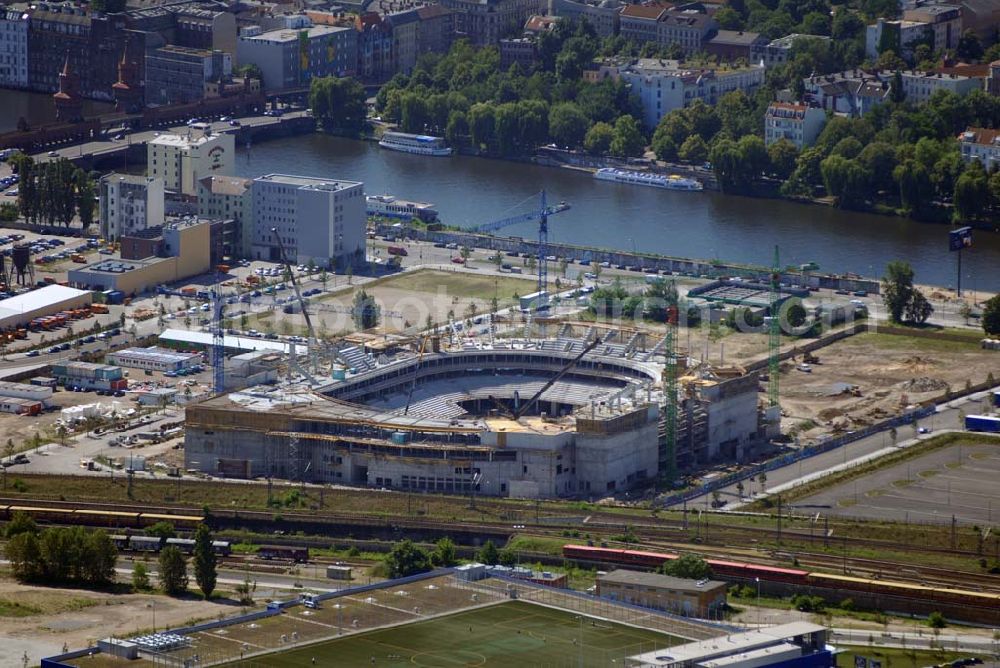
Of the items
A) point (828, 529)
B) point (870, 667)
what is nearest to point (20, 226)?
point (828, 529)

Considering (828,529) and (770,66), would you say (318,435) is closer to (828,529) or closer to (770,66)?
(828,529)

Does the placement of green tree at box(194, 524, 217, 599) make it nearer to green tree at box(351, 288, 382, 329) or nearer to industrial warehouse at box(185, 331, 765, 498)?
industrial warehouse at box(185, 331, 765, 498)

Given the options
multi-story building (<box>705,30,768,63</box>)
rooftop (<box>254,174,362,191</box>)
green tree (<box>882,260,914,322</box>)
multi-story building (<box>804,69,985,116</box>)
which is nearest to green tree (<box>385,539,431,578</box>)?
green tree (<box>882,260,914,322</box>)

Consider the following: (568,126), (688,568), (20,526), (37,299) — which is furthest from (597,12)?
(688,568)

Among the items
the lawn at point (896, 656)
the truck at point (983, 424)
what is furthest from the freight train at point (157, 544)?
the truck at point (983, 424)

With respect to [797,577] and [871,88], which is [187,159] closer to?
[871,88]

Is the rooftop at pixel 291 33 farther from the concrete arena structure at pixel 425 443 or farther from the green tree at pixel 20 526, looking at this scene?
the green tree at pixel 20 526
